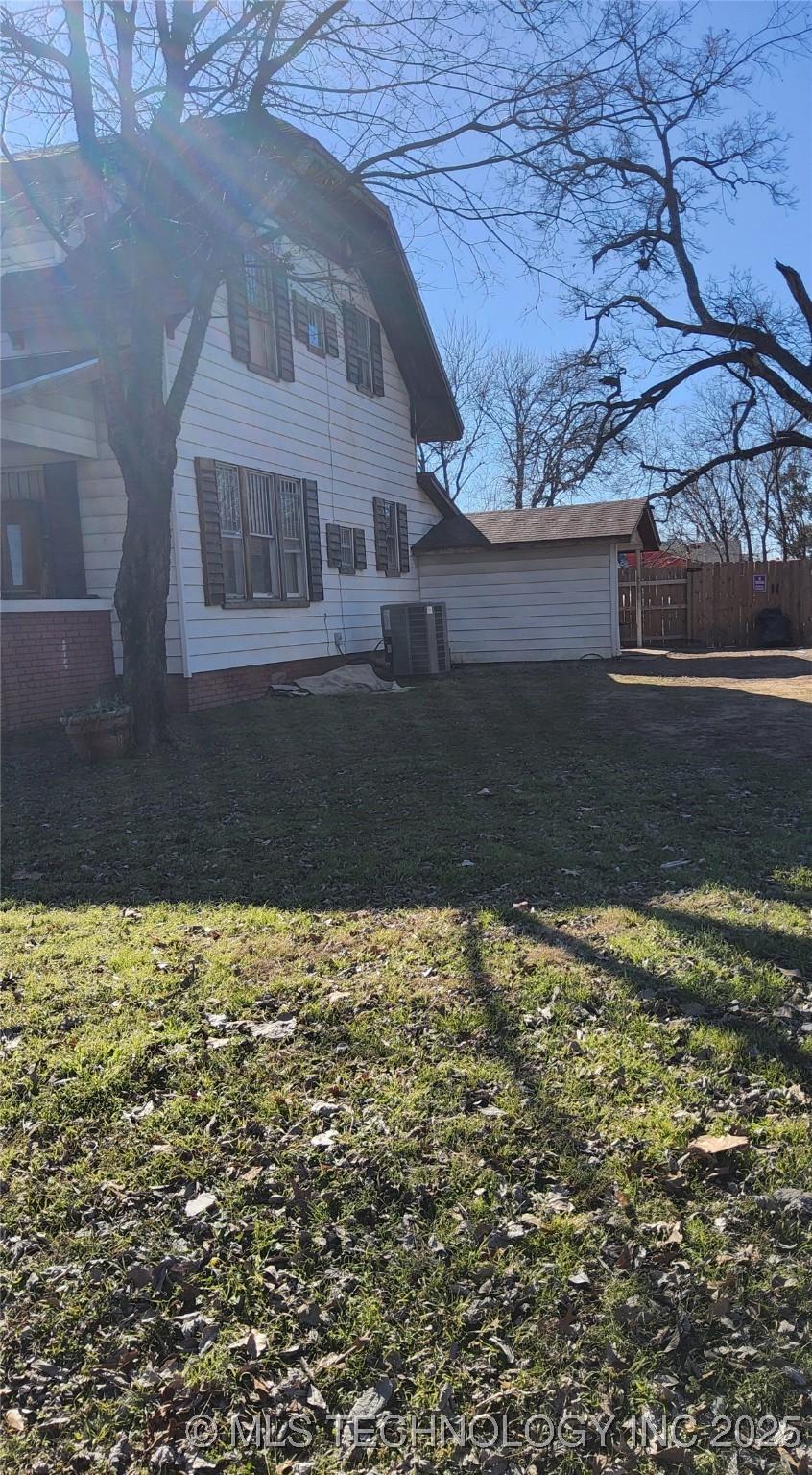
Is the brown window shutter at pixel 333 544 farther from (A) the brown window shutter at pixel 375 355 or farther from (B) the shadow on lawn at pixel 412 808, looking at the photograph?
(B) the shadow on lawn at pixel 412 808

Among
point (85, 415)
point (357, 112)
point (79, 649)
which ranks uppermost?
point (357, 112)

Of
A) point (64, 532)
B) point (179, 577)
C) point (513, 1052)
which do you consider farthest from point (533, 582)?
point (513, 1052)

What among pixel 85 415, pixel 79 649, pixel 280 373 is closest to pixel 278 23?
pixel 85 415

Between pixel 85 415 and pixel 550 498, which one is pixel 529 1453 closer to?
pixel 85 415

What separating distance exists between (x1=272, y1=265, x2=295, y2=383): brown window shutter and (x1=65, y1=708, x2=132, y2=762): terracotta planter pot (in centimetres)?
710

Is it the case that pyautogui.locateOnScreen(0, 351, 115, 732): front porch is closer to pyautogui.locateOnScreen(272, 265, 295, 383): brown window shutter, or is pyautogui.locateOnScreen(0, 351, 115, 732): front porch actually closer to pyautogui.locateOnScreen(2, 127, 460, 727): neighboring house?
pyautogui.locateOnScreen(2, 127, 460, 727): neighboring house

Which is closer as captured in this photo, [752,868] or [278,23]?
[752,868]

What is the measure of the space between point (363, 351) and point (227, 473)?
19.0 ft

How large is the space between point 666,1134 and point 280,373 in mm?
12603

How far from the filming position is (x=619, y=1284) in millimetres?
2211

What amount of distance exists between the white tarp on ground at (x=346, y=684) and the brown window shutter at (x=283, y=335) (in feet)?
14.0

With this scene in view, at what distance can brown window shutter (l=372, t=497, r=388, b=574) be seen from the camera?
673 inches

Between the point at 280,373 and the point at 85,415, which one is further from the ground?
the point at 280,373

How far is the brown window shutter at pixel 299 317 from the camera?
13893 millimetres
